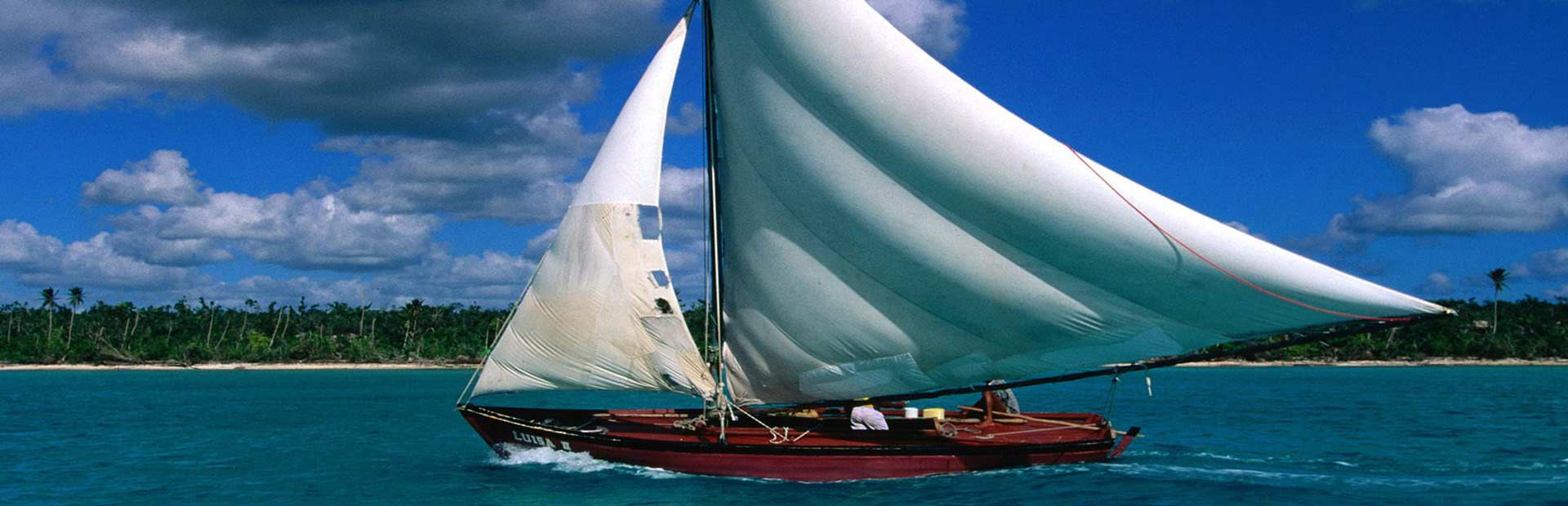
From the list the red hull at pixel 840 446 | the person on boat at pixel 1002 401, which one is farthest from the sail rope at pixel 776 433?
the person on boat at pixel 1002 401

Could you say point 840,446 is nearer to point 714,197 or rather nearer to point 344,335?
point 714,197

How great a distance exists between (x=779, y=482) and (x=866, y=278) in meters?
4.58

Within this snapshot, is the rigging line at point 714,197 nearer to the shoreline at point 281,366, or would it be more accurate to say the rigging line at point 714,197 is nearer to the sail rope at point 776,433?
the sail rope at point 776,433

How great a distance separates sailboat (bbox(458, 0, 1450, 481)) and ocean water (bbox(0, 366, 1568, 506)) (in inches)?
33.9

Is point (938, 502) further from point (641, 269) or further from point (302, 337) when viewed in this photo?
point (302, 337)

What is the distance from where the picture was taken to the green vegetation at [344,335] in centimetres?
12256

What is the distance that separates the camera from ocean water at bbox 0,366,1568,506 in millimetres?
21875

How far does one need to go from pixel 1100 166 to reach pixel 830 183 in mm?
4715

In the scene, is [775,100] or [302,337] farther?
[302,337]

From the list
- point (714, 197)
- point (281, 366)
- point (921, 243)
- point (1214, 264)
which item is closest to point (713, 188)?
point (714, 197)

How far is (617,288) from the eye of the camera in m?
22.0

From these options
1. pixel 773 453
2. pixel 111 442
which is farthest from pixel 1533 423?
pixel 111 442

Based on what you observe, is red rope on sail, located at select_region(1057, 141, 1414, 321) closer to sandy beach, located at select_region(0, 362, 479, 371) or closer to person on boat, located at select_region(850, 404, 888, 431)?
person on boat, located at select_region(850, 404, 888, 431)

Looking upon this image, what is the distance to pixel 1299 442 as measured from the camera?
3278 centimetres
